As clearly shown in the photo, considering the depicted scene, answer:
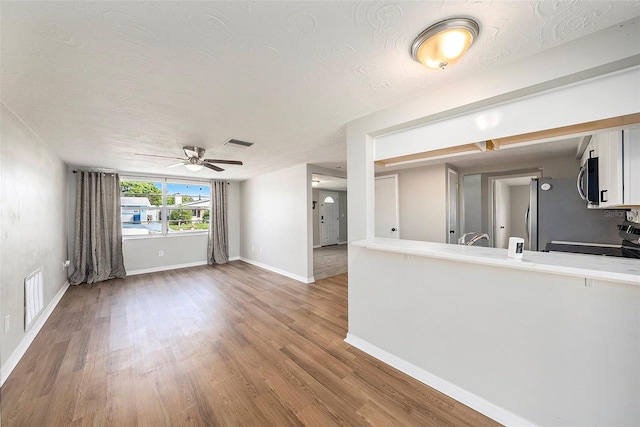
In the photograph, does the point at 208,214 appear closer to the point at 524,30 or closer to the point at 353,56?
the point at 353,56

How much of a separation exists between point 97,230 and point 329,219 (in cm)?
653

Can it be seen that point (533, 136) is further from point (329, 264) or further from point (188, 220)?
point (188, 220)

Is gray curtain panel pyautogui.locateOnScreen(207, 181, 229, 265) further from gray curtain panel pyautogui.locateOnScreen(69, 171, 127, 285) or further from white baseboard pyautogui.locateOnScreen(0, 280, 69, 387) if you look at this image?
white baseboard pyautogui.locateOnScreen(0, 280, 69, 387)

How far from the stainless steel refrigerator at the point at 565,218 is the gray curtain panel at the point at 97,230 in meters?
7.05

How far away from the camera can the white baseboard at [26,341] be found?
1807mm

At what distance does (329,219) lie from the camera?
29.2ft

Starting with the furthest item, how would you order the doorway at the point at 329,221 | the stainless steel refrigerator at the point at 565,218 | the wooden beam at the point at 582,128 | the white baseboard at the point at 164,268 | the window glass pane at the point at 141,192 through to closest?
1. the doorway at the point at 329,221
2. the window glass pane at the point at 141,192
3. the white baseboard at the point at 164,268
4. the stainless steel refrigerator at the point at 565,218
5. the wooden beam at the point at 582,128

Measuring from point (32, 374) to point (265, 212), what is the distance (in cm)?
393

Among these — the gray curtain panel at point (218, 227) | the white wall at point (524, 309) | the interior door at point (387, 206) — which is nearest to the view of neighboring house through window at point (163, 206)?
the gray curtain panel at point (218, 227)

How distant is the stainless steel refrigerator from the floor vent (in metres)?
5.48

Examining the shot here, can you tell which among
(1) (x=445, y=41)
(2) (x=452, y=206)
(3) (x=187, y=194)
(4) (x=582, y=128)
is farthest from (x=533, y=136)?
(3) (x=187, y=194)

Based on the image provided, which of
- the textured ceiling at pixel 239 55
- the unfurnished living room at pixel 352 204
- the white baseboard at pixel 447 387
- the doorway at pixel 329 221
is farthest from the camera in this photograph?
the doorway at pixel 329 221

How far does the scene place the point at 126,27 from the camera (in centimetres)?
103

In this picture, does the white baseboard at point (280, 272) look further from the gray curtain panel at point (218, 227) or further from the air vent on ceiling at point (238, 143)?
the air vent on ceiling at point (238, 143)
